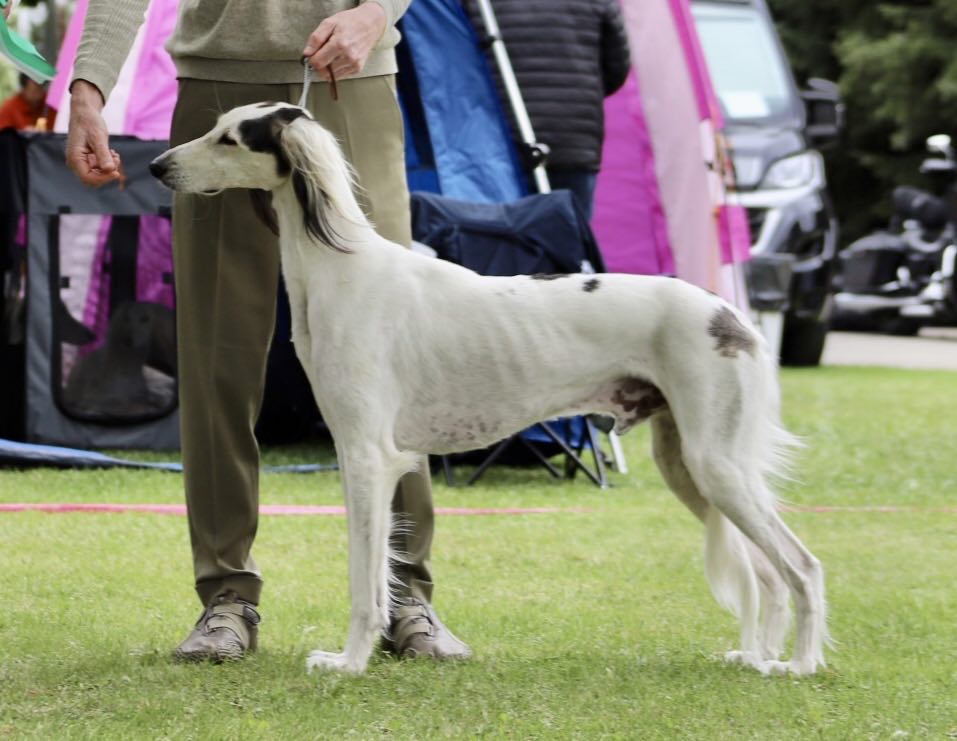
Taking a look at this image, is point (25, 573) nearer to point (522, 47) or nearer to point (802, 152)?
point (522, 47)

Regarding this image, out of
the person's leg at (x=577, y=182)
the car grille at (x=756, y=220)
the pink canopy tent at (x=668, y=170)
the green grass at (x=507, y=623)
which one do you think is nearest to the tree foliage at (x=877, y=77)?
the car grille at (x=756, y=220)

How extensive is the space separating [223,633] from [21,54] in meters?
1.43

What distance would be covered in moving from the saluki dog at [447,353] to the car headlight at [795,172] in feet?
28.0

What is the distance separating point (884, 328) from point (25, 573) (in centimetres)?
1427

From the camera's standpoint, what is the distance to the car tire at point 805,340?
13.6 m

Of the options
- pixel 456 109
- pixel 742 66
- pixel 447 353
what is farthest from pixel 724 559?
pixel 742 66

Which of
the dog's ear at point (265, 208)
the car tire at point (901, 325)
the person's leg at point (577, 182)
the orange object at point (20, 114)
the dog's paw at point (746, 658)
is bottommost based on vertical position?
the car tire at point (901, 325)

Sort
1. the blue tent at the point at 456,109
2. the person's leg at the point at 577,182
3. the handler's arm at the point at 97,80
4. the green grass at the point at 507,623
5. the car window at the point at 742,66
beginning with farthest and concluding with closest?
the car window at the point at 742,66
the person's leg at the point at 577,182
the blue tent at the point at 456,109
the handler's arm at the point at 97,80
the green grass at the point at 507,623

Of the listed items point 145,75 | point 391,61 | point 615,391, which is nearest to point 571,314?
point 615,391

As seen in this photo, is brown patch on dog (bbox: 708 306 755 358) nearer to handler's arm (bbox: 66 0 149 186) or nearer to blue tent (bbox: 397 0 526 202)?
handler's arm (bbox: 66 0 149 186)

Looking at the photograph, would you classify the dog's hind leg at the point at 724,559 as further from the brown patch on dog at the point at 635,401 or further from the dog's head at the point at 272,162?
the dog's head at the point at 272,162

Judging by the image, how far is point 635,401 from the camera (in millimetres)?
3773

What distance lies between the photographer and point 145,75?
7.68 metres

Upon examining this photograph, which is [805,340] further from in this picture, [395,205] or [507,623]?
[395,205]
